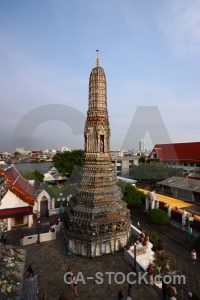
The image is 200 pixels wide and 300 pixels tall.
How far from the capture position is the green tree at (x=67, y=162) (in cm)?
4156

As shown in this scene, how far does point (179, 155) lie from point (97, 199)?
3965 centimetres

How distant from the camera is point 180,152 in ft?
159

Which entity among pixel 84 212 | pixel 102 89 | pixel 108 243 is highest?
pixel 102 89

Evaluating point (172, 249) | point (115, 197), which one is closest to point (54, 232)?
point (115, 197)

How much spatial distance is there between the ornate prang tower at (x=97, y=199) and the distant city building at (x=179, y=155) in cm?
3481

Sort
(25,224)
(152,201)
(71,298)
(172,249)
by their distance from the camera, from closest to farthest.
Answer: (71,298) < (172,249) < (25,224) < (152,201)

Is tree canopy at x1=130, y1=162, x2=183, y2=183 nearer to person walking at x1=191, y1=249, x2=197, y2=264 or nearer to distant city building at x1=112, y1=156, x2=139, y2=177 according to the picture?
distant city building at x1=112, y1=156, x2=139, y2=177

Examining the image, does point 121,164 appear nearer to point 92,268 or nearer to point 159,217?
point 159,217

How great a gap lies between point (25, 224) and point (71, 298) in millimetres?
11144

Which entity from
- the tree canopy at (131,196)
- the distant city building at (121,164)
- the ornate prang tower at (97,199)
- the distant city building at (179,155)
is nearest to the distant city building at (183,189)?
the tree canopy at (131,196)

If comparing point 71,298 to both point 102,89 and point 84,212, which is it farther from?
point 102,89

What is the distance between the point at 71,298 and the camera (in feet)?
31.8

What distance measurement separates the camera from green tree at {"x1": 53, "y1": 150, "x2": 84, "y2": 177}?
41.6 m

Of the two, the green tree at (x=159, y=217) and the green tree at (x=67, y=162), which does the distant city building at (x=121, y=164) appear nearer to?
the green tree at (x=67, y=162)
